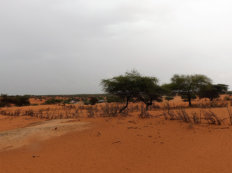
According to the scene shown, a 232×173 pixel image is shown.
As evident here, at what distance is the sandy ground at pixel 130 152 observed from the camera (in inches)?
156

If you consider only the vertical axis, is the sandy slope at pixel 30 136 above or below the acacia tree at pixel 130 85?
below

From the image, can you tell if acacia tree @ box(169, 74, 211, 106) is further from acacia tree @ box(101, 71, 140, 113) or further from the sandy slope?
the sandy slope

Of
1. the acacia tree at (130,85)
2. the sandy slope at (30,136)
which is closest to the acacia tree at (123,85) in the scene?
the acacia tree at (130,85)

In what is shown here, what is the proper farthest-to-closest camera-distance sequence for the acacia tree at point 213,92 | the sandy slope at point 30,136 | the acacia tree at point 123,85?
the acacia tree at point 213,92
the acacia tree at point 123,85
the sandy slope at point 30,136

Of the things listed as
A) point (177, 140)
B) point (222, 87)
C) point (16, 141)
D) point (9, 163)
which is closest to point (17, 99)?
point (16, 141)

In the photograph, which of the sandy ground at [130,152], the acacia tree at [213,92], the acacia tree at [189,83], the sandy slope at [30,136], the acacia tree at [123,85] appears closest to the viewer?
the sandy ground at [130,152]

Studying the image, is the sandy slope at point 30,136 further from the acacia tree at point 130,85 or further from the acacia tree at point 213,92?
the acacia tree at point 213,92

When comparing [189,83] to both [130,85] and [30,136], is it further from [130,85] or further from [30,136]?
[30,136]

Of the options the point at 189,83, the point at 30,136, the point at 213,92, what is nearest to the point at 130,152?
the point at 30,136

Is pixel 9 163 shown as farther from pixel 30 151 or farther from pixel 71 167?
pixel 71 167

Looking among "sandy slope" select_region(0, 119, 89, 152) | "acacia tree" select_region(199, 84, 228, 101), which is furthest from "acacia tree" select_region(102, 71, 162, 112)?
"acacia tree" select_region(199, 84, 228, 101)

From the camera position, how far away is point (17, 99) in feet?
113

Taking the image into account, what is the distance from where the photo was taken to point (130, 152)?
4.87 meters

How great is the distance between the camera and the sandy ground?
156 inches
